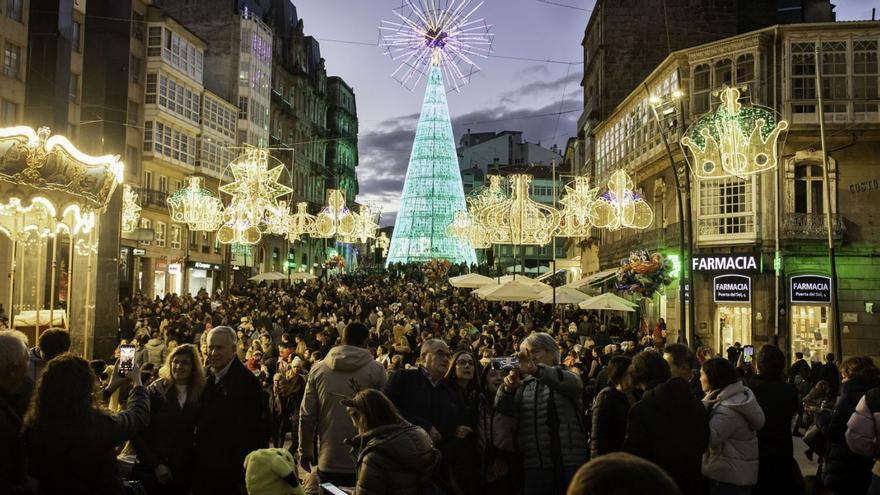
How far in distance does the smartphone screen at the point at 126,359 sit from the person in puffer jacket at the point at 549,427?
3.16 m

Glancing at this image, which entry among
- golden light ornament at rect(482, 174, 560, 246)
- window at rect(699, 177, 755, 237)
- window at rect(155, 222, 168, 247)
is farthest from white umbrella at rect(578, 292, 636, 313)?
window at rect(155, 222, 168, 247)

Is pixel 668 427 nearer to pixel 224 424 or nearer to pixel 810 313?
pixel 224 424

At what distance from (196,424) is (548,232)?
2315 cm

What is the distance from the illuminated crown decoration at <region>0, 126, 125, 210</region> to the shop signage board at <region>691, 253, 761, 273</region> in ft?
61.6

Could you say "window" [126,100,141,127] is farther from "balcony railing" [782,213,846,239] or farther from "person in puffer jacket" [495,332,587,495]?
"person in puffer jacket" [495,332,587,495]

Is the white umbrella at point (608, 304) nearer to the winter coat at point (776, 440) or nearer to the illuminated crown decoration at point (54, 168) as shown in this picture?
the illuminated crown decoration at point (54, 168)

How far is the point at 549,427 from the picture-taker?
18.0 feet

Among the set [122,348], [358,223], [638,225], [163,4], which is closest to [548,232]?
[638,225]

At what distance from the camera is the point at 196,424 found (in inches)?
216

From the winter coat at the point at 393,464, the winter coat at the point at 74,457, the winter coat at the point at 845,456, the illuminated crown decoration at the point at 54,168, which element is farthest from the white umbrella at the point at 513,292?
the winter coat at the point at 74,457

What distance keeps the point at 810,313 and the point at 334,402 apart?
23.5m

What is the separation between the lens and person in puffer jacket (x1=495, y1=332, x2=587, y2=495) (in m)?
5.46

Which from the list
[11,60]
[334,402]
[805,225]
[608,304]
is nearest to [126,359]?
[334,402]

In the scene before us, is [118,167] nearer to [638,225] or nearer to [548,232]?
[638,225]
